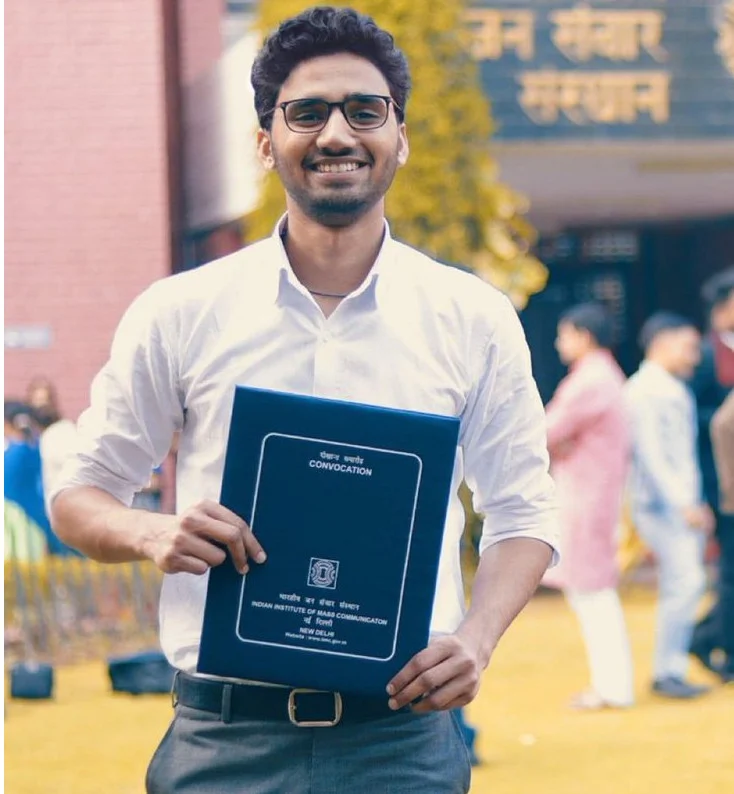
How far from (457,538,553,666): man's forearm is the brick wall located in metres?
10.1

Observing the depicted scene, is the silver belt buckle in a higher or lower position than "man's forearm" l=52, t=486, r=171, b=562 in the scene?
lower

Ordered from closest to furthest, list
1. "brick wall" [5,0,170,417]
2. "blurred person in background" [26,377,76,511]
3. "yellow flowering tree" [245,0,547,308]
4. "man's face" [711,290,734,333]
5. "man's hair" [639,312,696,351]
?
"man's hair" [639,312,696,351], "man's face" [711,290,734,333], "blurred person in background" [26,377,76,511], "yellow flowering tree" [245,0,547,308], "brick wall" [5,0,170,417]

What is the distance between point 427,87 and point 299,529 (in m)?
9.53

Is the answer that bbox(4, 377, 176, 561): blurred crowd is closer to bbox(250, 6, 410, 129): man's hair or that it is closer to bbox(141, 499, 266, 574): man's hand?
bbox(250, 6, 410, 129): man's hair

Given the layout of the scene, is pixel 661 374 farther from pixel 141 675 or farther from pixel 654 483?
pixel 141 675

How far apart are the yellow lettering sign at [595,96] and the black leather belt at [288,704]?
34.3ft

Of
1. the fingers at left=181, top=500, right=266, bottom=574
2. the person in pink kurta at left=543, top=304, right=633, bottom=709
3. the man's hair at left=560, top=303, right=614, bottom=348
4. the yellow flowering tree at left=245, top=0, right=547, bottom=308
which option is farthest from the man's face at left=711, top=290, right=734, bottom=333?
the fingers at left=181, top=500, right=266, bottom=574

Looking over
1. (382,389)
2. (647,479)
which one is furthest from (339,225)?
(647,479)

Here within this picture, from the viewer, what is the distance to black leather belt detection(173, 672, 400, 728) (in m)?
2.53

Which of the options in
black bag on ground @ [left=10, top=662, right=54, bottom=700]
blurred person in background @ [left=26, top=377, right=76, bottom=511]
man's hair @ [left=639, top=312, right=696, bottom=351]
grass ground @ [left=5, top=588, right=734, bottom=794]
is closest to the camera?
grass ground @ [left=5, top=588, right=734, bottom=794]

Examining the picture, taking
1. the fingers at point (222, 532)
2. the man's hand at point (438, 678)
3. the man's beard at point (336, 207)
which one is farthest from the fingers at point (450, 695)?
the man's beard at point (336, 207)

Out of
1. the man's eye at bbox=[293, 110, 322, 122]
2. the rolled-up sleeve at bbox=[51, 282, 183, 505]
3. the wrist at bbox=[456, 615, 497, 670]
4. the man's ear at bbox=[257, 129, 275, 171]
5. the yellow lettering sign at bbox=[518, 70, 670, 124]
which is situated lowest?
the wrist at bbox=[456, 615, 497, 670]

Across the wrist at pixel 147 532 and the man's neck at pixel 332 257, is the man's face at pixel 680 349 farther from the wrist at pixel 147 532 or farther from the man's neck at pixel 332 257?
the wrist at pixel 147 532

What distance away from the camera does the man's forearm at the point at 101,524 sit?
2.46 meters
